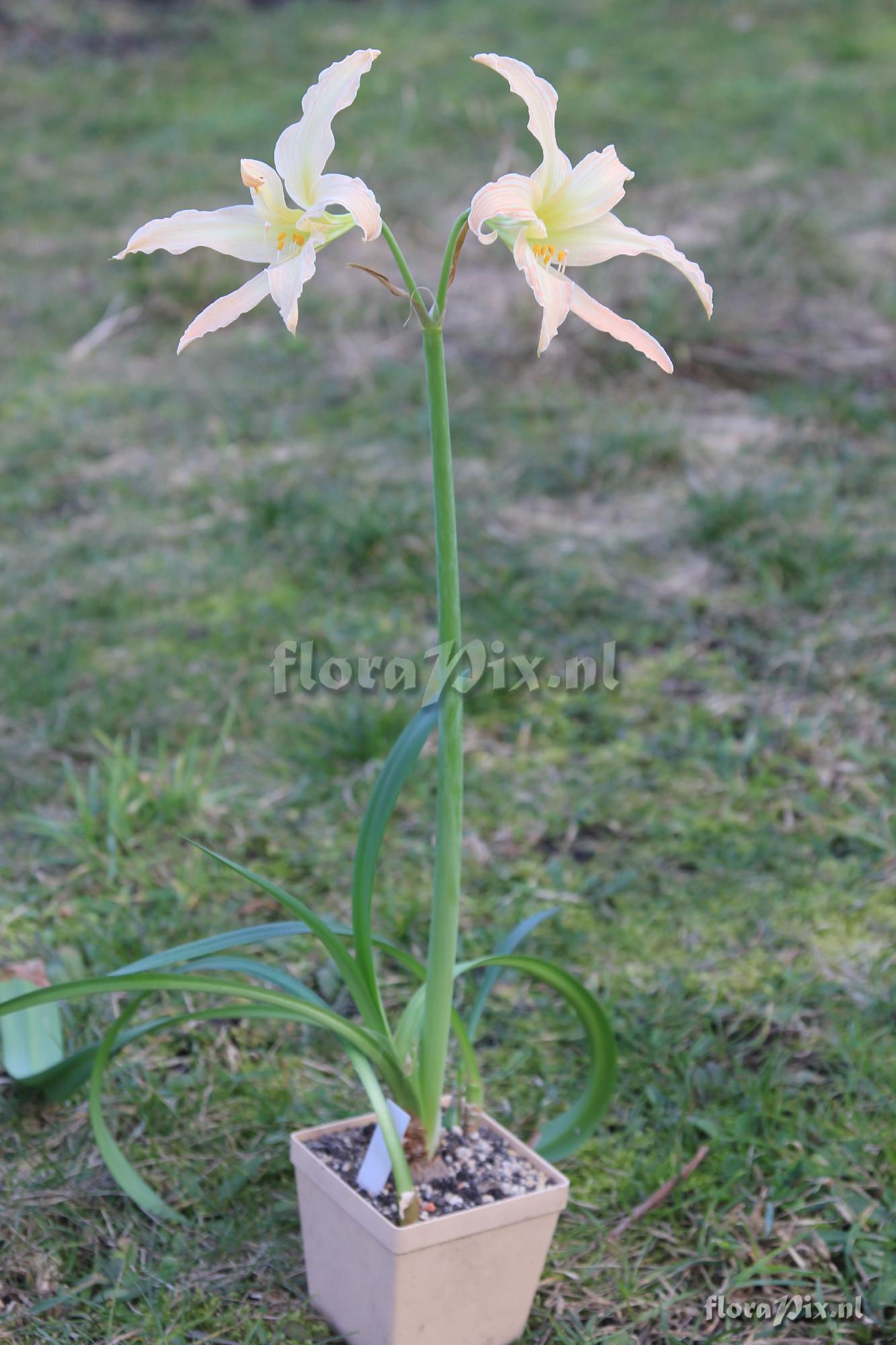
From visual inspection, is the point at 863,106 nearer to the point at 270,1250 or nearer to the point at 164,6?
the point at 164,6

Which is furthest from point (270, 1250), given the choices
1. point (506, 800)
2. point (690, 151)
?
point (690, 151)

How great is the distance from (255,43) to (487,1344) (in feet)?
24.3

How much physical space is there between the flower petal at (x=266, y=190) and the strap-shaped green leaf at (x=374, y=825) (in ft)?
1.47

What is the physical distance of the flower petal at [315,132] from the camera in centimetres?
96

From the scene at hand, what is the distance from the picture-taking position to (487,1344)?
1.23m

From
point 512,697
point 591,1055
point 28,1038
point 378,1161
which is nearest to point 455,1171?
point 378,1161

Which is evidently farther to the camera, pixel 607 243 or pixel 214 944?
pixel 214 944

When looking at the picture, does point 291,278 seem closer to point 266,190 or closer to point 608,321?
point 266,190

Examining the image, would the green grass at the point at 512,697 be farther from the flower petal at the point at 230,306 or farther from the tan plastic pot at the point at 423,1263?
the flower petal at the point at 230,306

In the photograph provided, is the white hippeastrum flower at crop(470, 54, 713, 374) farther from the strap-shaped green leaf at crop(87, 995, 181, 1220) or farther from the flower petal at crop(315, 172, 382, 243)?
the strap-shaped green leaf at crop(87, 995, 181, 1220)

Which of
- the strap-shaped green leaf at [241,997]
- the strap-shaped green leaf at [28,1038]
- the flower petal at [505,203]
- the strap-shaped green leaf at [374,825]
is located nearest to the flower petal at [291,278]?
the flower petal at [505,203]

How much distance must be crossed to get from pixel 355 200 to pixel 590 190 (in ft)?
0.67

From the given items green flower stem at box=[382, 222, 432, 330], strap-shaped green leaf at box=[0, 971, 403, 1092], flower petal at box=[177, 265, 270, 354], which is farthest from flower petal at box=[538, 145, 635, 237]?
strap-shaped green leaf at box=[0, 971, 403, 1092]

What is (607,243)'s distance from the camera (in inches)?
39.6
